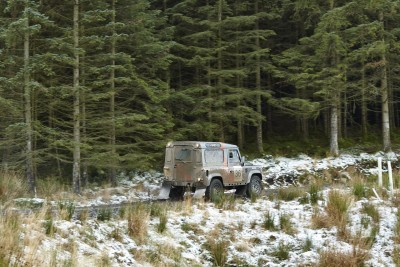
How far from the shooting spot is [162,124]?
21.5m

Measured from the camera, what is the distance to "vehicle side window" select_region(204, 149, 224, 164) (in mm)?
14188

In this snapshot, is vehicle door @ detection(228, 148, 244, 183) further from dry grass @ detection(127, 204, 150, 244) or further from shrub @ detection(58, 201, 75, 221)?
shrub @ detection(58, 201, 75, 221)

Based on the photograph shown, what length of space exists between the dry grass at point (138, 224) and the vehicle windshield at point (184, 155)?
5.54 metres

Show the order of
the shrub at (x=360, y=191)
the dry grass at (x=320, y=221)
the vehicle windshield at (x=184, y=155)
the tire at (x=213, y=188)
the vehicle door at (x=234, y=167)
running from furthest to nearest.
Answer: the vehicle door at (x=234, y=167) < the vehicle windshield at (x=184, y=155) < the tire at (x=213, y=188) < the shrub at (x=360, y=191) < the dry grass at (x=320, y=221)

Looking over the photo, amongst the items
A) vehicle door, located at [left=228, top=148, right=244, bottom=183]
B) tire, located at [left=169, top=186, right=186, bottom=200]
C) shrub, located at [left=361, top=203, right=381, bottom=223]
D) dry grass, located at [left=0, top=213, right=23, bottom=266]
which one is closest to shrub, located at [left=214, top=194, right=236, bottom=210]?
vehicle door, located at [left=228, top=148, right=244, bottom=183]

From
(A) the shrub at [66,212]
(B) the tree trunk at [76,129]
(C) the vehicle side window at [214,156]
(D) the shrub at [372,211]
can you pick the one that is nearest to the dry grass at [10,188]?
(B) the tree trunk at [76,129]

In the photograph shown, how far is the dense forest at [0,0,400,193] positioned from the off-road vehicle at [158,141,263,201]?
3.34m

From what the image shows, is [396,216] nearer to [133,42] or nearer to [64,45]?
[64,45]

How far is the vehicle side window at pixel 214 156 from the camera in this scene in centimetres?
1419

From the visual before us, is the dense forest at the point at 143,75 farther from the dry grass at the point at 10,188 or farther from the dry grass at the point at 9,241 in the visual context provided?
the dry grass at the point at 9,241

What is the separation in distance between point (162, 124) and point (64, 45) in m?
7.53

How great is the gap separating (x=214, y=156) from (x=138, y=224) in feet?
21.4

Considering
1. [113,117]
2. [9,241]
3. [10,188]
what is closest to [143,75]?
[113,117]

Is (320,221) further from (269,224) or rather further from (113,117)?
(113,117)
